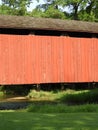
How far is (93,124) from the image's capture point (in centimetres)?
842

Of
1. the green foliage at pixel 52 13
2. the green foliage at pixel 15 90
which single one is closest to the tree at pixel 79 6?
the green foliage at pixel 52 13

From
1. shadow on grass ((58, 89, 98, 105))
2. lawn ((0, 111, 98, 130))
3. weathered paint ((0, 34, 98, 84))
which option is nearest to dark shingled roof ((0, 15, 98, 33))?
weathered paint ((0, 34, 98, 84))

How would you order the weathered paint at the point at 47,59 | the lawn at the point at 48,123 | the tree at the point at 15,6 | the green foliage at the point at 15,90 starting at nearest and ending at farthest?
the lawn at the point at 48,123
the weathered paint at the point at 47,59
the green foliage at the point at 15,90
the tree at the point at 15,6

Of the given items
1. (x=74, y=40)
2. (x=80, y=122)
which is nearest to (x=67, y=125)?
(x=80, y=122)

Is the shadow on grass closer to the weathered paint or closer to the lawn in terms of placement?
the weathered paint

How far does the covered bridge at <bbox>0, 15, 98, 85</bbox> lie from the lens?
22.0 m

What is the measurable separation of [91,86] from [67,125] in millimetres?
19202

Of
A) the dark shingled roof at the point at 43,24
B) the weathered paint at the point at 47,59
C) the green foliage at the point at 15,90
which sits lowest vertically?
the green foliage at the point at 15,90

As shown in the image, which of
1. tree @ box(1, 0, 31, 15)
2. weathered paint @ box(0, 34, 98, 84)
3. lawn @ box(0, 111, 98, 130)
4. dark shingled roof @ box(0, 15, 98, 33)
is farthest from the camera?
tree @ box(1, 0, 31, 15)

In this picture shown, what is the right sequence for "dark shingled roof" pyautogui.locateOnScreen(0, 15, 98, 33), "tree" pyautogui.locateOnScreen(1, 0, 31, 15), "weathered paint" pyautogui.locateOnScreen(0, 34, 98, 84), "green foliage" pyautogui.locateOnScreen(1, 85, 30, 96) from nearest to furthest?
"weathered paint" pyautogui.locateOnScreen(0, 34, 98, 84) → "dark shingled roof" pyautogui.locateOnScreen(0, 15, 98, 33) → "green foliage" pyautogui.locateOnScreen(1, 85, 30, 96) → "tree" pyautogui.locateOnScreen(1, 0, 31, 15)

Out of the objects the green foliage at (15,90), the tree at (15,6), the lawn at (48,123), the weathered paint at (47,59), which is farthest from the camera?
the tree at (15,6)

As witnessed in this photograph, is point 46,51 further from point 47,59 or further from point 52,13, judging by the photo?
point 52,13

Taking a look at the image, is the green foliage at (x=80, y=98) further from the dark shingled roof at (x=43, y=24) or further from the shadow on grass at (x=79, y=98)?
the dark shingled roof at (x=43, y=24)

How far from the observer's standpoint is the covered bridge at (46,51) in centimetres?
2205
